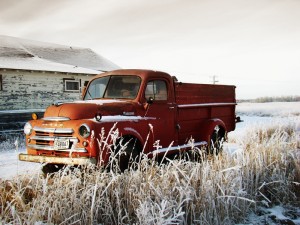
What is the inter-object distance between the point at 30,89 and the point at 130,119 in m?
12.8

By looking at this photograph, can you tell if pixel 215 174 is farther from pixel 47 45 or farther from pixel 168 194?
pixel 47 45

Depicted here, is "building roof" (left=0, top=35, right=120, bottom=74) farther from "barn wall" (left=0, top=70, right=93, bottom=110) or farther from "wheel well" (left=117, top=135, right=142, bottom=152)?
"wheel well" (left=117, top=135, right=142, bottom=152)

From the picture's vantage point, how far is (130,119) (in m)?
5.44

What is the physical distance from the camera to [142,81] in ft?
20.2

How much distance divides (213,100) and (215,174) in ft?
13.8

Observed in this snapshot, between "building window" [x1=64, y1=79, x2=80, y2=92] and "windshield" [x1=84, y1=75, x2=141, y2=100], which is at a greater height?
"building window" [x1=64, y1=79, x2=80, y2=92]

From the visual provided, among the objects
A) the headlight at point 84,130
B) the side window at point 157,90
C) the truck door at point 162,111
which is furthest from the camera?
the side window at point 157,90

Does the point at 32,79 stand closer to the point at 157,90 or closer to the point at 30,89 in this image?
the point at 30,89

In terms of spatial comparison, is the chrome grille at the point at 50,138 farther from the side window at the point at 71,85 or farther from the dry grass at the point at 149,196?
the side window at the point at 71,85

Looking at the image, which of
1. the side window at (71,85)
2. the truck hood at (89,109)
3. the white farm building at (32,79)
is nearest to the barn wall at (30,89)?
the white farm building at (32,79)

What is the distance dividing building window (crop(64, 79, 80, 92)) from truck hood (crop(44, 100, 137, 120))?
13.1 meters

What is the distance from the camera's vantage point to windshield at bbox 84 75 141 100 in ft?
20.2

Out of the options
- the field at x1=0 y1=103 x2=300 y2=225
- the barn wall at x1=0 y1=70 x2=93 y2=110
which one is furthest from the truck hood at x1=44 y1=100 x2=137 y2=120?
the barn wall at x1=0 y1=70 x2=93 y2=110

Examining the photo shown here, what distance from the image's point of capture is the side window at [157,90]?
6.25 meters
